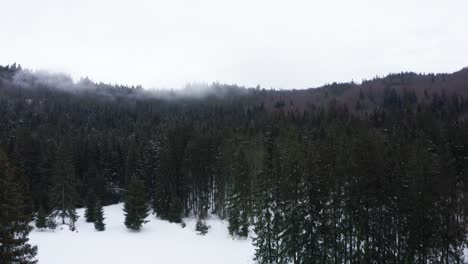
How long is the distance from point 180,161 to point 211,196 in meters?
9.61

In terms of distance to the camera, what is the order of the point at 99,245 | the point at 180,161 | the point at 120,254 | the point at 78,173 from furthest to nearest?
1. the point at 78,173
2. the point at 180,161
3. the point at 99,245
4. the point at 120,254

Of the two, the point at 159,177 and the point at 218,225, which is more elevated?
the point at 159,177

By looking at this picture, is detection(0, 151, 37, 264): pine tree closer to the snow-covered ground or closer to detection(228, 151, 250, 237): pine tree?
Answer: the snow-covered ground

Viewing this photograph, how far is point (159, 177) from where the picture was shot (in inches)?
2456

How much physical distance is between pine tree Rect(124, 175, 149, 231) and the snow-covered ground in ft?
4.36

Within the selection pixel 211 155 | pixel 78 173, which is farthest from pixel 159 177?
pixel 78 173

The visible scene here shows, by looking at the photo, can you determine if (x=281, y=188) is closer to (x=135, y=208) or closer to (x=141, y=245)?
(x=141, y=245)

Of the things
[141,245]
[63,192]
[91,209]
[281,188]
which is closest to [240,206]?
[141,245]

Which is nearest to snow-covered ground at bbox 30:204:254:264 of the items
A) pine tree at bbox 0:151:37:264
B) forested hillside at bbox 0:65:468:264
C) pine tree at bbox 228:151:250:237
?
pine tree at bbox 228:151:250:237

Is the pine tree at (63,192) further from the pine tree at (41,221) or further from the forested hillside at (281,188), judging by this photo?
the pine tree at (41,221)

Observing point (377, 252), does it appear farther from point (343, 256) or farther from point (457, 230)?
point (457, 230)

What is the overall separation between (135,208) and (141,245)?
9.36 m

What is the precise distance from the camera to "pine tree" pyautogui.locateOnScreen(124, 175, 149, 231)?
50031mm

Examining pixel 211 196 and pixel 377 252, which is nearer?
pixel 377 252
